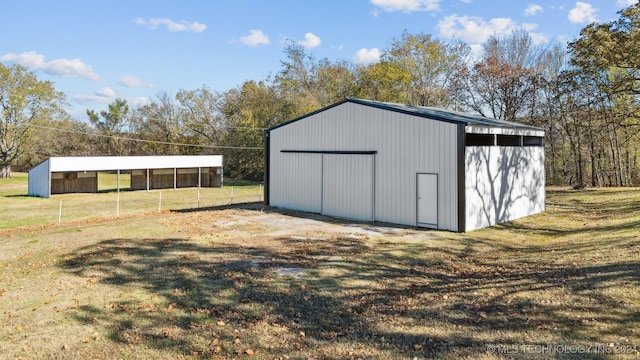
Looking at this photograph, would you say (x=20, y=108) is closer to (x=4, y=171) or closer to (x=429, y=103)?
(x=4, y=171)

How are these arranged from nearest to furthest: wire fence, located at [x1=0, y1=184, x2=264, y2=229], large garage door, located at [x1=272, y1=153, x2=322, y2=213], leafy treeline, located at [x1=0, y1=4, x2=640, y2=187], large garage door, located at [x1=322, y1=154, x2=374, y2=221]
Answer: large garage door, located at [x1=322, y1=154, x2=374, y2=221]
large garage door, located at [x1=272, y1=153, x2=322, y2=213]
wire fence, located at [x1=0, y1=184, x2=264, y2=229]
leafy treeline, located at [x1=0, y1=4, x2=640, y2=187]

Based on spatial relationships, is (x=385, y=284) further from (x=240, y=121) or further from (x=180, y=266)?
(x=240, y=121)

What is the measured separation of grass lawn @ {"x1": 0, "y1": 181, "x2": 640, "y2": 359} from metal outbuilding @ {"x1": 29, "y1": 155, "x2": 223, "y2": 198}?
63.2ft

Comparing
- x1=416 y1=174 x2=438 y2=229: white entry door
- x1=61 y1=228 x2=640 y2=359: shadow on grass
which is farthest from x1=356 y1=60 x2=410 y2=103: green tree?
x1=61 y1=228 x2=640 y2=359: shadow on grass

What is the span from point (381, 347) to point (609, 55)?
71.4 feet

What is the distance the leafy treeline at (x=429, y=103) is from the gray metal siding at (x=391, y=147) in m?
11.7

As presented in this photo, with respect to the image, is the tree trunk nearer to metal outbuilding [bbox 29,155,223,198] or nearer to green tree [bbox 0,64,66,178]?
green tree [bbox 0,64,66,178]

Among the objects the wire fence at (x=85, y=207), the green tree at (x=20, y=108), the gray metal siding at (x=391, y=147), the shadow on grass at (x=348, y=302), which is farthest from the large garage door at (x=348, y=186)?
the green tree at (x=20, y=108)

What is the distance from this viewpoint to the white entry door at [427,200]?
14047 mm

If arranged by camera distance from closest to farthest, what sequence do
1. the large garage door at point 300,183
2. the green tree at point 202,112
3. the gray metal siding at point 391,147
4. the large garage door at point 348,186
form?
the gray metal siding at point 391,147
the large garage door at point 348,186
the large garage door at point 300,183
the green tree at point 202,112

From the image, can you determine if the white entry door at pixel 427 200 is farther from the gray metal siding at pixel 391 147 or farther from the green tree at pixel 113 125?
the green tree at pixel 113 125

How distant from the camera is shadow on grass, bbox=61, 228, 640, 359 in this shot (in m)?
5.61

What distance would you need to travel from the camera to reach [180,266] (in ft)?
30.4

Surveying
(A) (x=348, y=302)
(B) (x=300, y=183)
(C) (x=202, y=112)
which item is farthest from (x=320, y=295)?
(C) (x=202, y=112)
